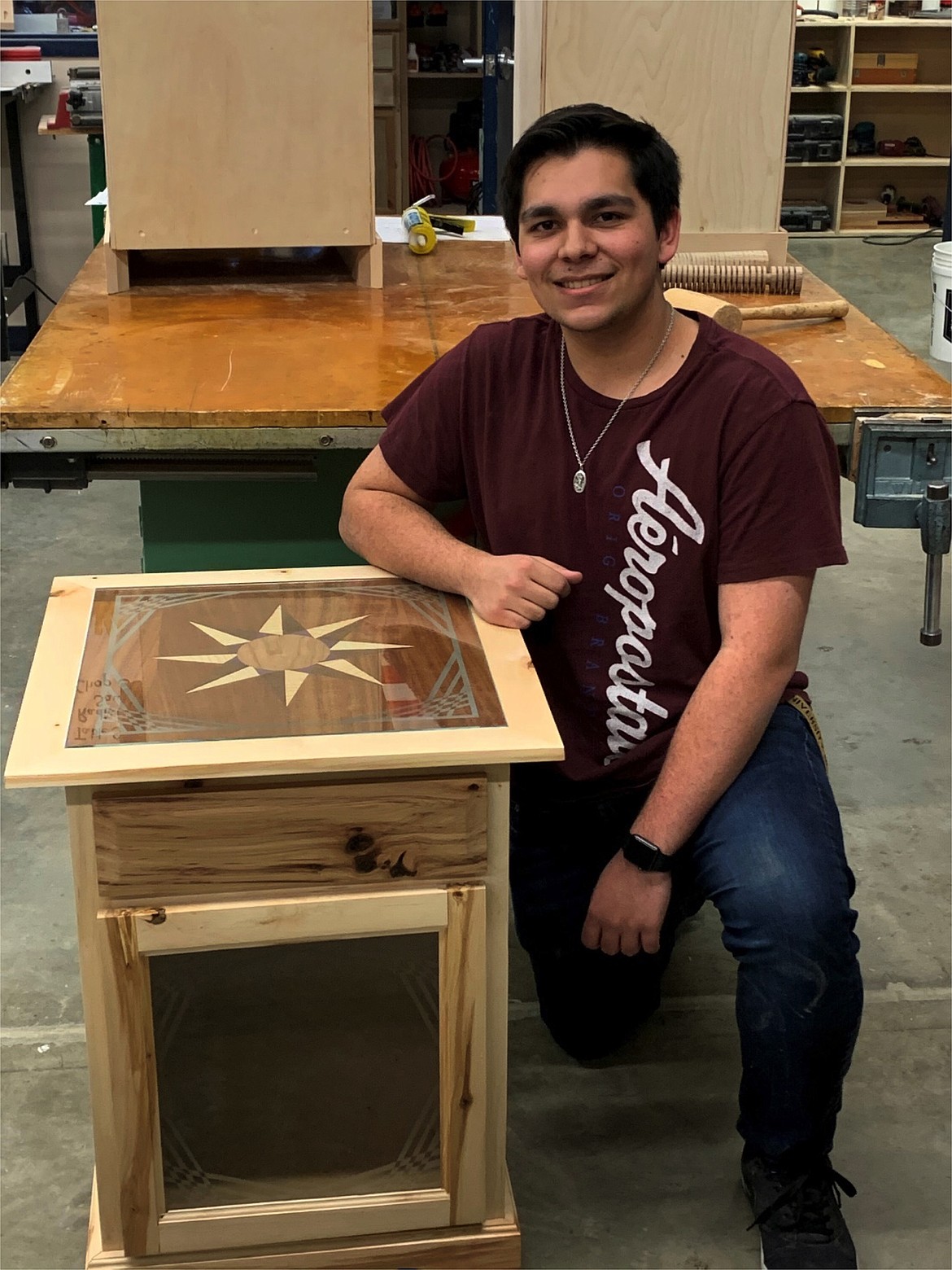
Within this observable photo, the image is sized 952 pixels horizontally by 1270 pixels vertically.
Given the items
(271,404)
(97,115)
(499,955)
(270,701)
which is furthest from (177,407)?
(97,115)

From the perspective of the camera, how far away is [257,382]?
179cm

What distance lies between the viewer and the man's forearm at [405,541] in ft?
4.88

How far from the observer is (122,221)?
2217 mm

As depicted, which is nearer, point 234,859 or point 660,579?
point 234,859

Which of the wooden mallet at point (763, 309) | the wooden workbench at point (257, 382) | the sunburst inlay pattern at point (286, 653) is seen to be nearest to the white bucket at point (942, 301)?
the wooden workbench at point (257, 382)

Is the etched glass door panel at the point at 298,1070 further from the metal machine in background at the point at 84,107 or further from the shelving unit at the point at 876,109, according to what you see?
the shelving unit at the point at 876,109

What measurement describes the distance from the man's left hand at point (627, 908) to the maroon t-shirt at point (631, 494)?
133 mm

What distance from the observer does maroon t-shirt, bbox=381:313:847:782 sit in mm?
1394

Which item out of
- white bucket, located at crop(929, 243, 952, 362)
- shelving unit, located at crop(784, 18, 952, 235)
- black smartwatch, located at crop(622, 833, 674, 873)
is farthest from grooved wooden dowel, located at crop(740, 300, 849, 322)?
shelving unit, located at crop(784, 18, 952, 235)

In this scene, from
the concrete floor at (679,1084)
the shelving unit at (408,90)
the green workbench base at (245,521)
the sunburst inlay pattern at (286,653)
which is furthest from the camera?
the shelving unit at (408,90)

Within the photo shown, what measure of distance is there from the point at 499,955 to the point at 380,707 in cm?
27

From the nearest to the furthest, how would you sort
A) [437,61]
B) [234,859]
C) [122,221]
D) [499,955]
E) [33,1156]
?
[234,859]
[499,955]
[33,1156]
[122,221]
[437,61]

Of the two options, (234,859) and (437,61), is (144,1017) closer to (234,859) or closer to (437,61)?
(234,859)

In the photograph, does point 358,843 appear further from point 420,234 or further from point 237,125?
point 420,234
